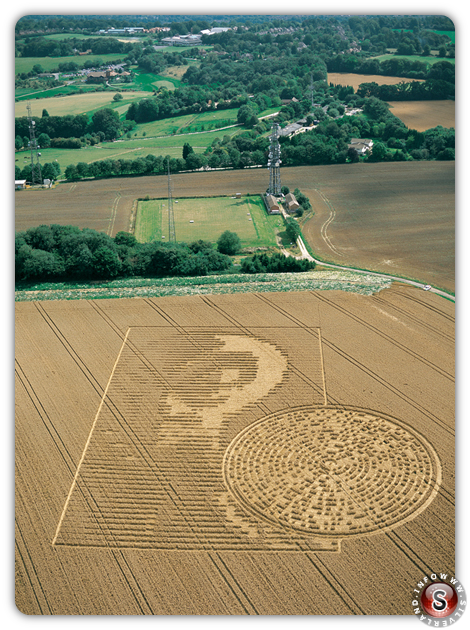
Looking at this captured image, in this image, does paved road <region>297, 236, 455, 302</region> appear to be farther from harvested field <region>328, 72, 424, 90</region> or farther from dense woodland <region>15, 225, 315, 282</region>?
harvested field <region>328, 72, 424, 90</region>

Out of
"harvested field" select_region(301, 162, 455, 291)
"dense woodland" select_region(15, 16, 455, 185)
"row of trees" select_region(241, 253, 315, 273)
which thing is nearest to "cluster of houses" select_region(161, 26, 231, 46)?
"dense woodland" select_region(15, 16, 455, 185)

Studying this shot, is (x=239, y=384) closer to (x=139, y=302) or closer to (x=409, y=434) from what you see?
(x=409, y=434)

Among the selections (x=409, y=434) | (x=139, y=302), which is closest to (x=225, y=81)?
(x=139, y=302)

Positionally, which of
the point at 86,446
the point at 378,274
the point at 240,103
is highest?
the point at 240,103

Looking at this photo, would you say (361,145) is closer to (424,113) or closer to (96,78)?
(424,113)

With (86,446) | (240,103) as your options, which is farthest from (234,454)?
(240,103)
